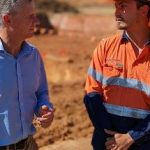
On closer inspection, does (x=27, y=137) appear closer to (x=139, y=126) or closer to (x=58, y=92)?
(x=139, y=126)

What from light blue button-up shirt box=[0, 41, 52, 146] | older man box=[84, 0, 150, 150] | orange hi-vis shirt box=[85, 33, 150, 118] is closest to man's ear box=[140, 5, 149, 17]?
older man box=[84, 0, 150, 150]

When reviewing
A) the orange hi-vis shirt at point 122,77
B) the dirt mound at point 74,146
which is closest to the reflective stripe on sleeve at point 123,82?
the orange hi-vis shirt at point 122,77

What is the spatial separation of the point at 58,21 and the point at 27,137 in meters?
16.4

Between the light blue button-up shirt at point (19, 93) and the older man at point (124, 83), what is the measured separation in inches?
16.2

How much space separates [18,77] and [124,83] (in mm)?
746

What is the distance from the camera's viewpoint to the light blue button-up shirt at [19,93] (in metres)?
3.97

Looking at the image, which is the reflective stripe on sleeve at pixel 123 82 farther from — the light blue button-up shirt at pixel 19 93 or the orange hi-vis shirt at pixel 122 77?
the light blue button-up shirt at pixel 19 93

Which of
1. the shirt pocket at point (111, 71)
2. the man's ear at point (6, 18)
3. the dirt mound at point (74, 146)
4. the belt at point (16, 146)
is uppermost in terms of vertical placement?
the man's ear at point (6, 18)

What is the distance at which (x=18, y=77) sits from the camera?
4.02 meters

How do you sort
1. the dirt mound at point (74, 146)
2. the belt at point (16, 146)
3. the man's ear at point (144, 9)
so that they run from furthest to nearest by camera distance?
the dirt mound at point (74, 146) < the man's ear at point (144, 9) < the belt at point (16, 146)

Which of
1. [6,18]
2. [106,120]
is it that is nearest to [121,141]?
[106,120]

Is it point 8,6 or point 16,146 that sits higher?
point 8,6

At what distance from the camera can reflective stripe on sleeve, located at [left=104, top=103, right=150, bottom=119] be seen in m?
4.27

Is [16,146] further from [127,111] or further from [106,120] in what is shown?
[127,111]
